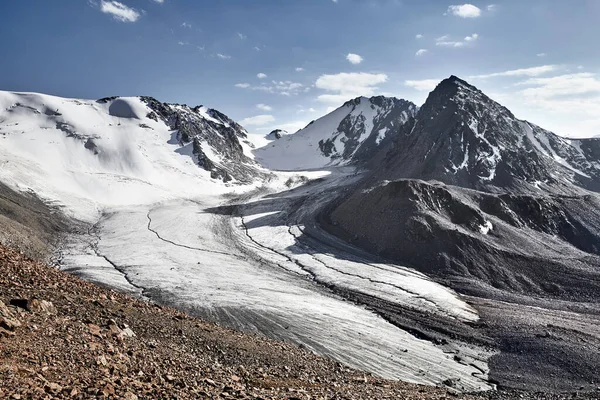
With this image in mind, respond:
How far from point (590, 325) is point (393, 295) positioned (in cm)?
1801

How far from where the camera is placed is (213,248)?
197 ft

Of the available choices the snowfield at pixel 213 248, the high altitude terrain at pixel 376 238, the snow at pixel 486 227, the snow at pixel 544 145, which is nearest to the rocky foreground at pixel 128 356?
the snowfield at pixel 213 248

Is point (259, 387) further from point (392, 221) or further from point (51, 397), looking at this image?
point (392, 221)

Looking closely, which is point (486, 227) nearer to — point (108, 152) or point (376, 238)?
point (376, 238)

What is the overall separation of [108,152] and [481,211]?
3645 inches

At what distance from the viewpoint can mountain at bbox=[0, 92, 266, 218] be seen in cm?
8575

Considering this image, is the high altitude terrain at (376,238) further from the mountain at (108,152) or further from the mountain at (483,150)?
the mountain at (108,152)

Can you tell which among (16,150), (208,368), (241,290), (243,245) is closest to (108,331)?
(208,368)

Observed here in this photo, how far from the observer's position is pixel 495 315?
40375 mm

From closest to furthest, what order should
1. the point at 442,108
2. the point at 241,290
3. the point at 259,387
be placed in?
the point at 259,387, the point at 241,290, the point at 442,108

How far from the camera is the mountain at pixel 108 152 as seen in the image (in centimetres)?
8575

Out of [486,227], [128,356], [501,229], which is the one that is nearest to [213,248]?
[486,227]

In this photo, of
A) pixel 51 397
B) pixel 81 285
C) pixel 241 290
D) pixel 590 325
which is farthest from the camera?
pixel 241 290

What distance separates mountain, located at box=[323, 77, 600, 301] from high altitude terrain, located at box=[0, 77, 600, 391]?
317mm
